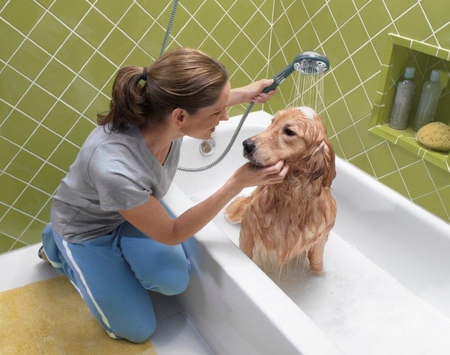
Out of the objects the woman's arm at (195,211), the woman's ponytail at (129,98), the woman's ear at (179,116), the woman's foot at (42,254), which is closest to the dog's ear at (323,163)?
the woman's arm at (195,211)

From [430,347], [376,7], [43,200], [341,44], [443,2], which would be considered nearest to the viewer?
[443,2]

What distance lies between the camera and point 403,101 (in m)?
2.02

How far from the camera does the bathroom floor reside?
1.92m

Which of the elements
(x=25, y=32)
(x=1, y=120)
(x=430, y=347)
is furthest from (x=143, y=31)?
(x=430, y=347)

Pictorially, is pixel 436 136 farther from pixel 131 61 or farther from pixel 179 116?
pixel 131 61

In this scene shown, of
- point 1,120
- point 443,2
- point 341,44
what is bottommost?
point 1,120

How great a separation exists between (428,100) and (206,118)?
3.42 feet

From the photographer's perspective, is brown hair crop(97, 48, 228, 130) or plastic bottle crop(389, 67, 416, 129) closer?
brown hair crop(97, 48, 228, 130)

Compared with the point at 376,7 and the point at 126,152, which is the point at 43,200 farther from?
the point at 376,7

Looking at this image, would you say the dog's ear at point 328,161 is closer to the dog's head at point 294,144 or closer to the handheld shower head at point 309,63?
the dog's head at point 294,144

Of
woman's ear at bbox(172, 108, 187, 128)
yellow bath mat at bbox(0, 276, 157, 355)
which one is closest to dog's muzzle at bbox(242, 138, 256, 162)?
woman's ear at bbox(172, 108, 187, 128)

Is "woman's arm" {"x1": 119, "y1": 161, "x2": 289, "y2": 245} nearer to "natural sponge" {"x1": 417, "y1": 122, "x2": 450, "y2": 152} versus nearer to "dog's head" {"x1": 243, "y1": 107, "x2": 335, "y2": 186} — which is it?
"dog's head" {"x1": 243, "y1": 107, "x2": 335, "y2": 186}

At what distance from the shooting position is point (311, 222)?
1.72 metres

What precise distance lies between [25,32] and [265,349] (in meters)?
1.58
